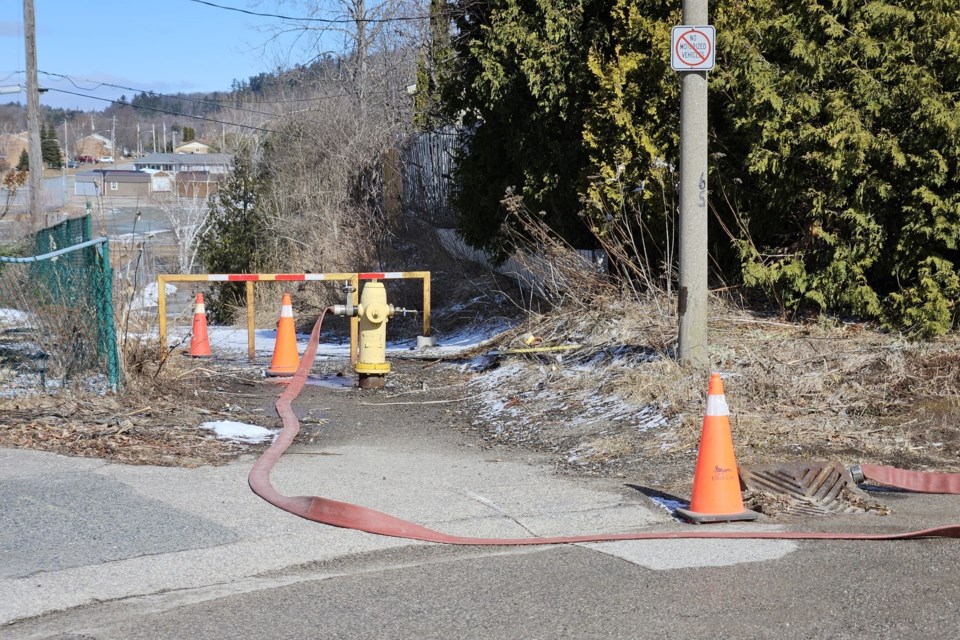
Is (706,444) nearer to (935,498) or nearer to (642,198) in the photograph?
(935,498)

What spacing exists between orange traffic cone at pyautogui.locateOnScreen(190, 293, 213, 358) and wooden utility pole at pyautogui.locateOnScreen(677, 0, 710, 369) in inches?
279

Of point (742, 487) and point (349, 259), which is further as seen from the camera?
point (349, 259)

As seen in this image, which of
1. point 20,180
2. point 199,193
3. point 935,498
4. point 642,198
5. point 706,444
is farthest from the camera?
point 199,193

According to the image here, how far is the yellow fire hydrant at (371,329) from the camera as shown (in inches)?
419

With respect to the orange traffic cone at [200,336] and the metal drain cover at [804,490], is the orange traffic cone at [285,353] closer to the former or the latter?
the orange traffic cone at [200,336]

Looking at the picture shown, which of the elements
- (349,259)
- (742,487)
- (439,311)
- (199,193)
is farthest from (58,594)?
(199,193)

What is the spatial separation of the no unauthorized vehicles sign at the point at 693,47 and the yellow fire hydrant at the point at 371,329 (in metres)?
4.00

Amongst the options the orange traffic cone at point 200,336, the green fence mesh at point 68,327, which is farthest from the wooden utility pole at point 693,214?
the orange traffic cone at point 200,336

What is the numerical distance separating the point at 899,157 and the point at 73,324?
24.1 ft

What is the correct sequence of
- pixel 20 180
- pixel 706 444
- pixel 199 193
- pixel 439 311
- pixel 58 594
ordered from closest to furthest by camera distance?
pixel 58 594, pixel 706 444, pixel 20 180, pixel 439 311, pixel 199 193

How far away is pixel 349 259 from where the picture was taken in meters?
20.2

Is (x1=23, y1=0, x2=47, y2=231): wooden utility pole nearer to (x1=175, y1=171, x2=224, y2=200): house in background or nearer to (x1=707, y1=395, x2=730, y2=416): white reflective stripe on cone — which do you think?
(x1=175, y1=171, x2=224, y2=200): house in background

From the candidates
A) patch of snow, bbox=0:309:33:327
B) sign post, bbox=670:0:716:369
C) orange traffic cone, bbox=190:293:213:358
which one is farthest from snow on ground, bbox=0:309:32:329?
sign post, bbox=670:0:716:369

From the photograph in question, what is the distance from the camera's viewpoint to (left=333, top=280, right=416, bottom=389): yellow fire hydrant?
10641mm
